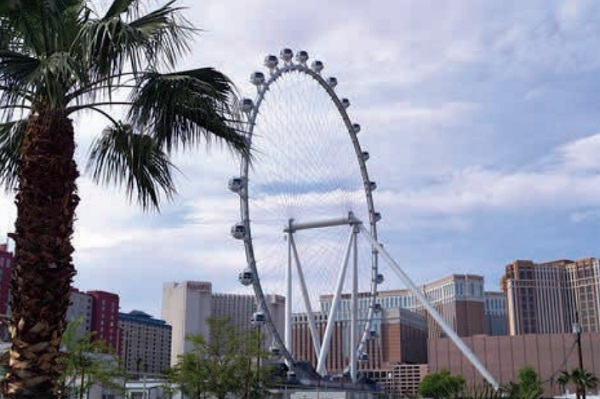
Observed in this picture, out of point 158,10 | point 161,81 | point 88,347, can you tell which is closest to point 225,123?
point 161,81

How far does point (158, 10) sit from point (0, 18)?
2.48m

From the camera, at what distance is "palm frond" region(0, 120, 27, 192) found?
48.3 feet

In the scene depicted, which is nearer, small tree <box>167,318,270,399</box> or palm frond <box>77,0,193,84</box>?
palm frond <box>77,0,193,84</box>

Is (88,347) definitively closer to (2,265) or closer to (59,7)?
(59,7)

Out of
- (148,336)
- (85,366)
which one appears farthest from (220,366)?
(148,336)

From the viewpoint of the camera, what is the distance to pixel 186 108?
12.9m

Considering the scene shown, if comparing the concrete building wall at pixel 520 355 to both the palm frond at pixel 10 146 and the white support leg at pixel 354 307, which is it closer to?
the white support leg at pixel 354 307

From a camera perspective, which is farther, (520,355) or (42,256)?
(520,355)

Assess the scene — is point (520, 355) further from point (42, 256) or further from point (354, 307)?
point (42, 256)

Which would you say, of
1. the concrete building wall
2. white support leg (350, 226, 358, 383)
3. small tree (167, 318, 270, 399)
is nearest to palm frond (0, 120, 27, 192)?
small tree (167, 318, 270, 399)

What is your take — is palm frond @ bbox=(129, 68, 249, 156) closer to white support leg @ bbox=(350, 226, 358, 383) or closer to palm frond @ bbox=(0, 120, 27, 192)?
palm frond @ bbox=(0, 120, 27, 192)

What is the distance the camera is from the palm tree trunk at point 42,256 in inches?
446

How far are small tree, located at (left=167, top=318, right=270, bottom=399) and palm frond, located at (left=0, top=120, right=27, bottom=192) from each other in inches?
1119

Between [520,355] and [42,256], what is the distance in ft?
528
